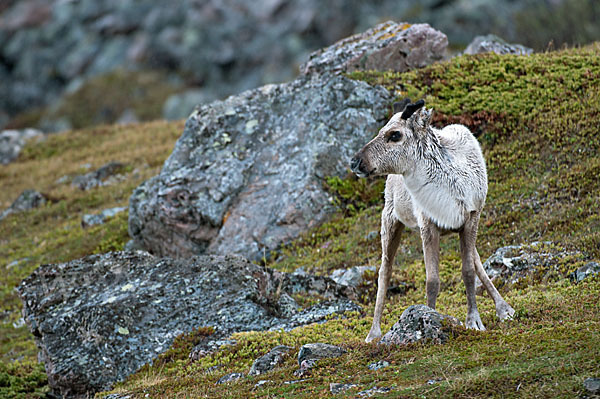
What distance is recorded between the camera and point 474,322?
35.9ft

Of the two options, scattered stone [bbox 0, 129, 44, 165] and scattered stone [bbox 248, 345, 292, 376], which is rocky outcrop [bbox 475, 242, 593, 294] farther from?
scattered stone [bbox 0, 129, 44, 165]

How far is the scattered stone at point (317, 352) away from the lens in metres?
10.5

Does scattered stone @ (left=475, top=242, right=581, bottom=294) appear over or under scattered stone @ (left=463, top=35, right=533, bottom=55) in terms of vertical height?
under

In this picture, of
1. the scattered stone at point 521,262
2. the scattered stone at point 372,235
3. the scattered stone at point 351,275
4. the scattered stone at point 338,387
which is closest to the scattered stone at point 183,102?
the scattered stone at point 372,235

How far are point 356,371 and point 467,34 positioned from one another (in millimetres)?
107750

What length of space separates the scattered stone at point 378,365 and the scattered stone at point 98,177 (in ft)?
90.5

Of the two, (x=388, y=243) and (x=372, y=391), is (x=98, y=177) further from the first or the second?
(x=372, y=391)

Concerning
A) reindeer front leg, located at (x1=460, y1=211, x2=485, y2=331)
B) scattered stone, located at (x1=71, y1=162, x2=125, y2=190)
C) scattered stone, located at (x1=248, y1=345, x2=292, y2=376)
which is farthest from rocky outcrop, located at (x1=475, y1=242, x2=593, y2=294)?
scattered stone, located at (x1=71, y1=162, x2=125, y2=190)

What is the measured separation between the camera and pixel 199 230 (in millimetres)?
22359

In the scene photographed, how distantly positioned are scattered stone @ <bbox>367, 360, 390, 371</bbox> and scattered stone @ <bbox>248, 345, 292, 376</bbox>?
212 cm

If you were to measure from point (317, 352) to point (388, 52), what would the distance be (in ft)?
59.3

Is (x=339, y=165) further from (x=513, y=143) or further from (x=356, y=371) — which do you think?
(x=356, y=371)

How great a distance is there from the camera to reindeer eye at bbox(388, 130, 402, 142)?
37.2ft

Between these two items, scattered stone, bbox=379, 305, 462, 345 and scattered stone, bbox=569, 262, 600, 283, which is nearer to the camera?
scattered stone, bbox=379, 305, 462, 345
